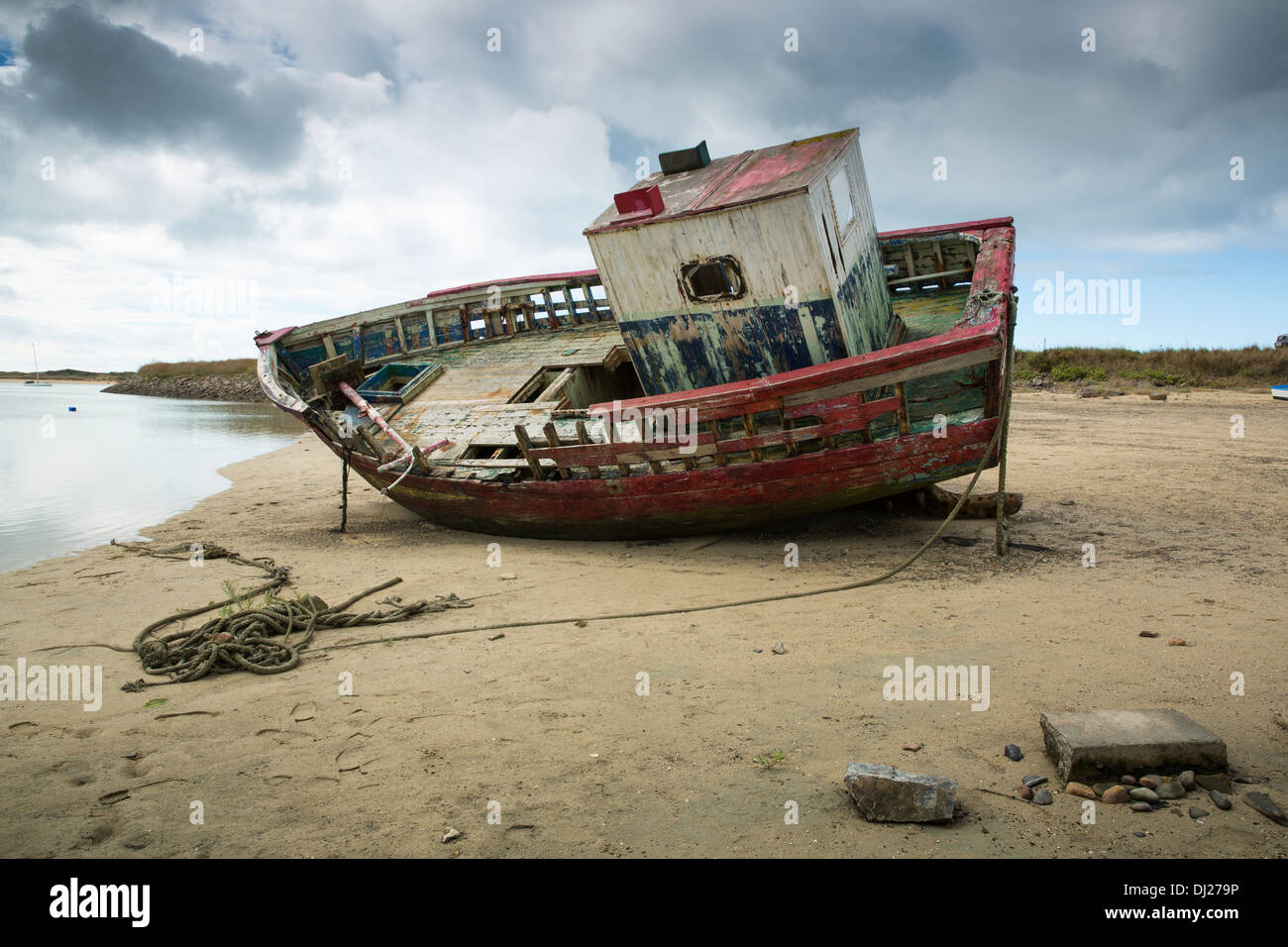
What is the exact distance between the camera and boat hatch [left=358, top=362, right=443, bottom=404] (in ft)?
37.9

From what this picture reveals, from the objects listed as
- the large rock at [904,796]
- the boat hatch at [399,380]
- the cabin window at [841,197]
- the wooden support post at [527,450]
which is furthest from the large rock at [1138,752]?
the boat hatch at [399,380]

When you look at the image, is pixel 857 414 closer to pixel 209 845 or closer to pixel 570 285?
pixel 209 845

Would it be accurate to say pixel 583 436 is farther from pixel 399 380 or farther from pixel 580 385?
pixel 399 380

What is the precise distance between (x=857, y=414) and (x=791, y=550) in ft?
5.12

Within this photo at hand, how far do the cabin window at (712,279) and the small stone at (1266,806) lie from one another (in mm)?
5770

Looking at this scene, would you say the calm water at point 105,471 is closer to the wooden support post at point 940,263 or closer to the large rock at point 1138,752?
the large rock at point 1138,752

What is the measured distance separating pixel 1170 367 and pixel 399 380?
22473mm

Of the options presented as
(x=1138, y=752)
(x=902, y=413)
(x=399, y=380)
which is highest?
(x=399, y=380)

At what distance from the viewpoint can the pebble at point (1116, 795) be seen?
311cm

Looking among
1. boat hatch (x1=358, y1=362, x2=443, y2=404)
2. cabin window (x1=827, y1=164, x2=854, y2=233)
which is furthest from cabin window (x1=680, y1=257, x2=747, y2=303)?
boat hatch (x1=358, y1=362, x2=443, y2=404)

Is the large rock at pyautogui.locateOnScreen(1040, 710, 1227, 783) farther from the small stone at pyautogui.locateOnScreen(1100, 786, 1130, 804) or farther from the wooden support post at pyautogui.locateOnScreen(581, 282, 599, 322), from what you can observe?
the wooden support post at pyautogui.locateOnScreen(581, 282, 599, 322)

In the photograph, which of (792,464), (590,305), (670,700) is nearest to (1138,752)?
(670,700)

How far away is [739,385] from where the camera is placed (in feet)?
23.1
